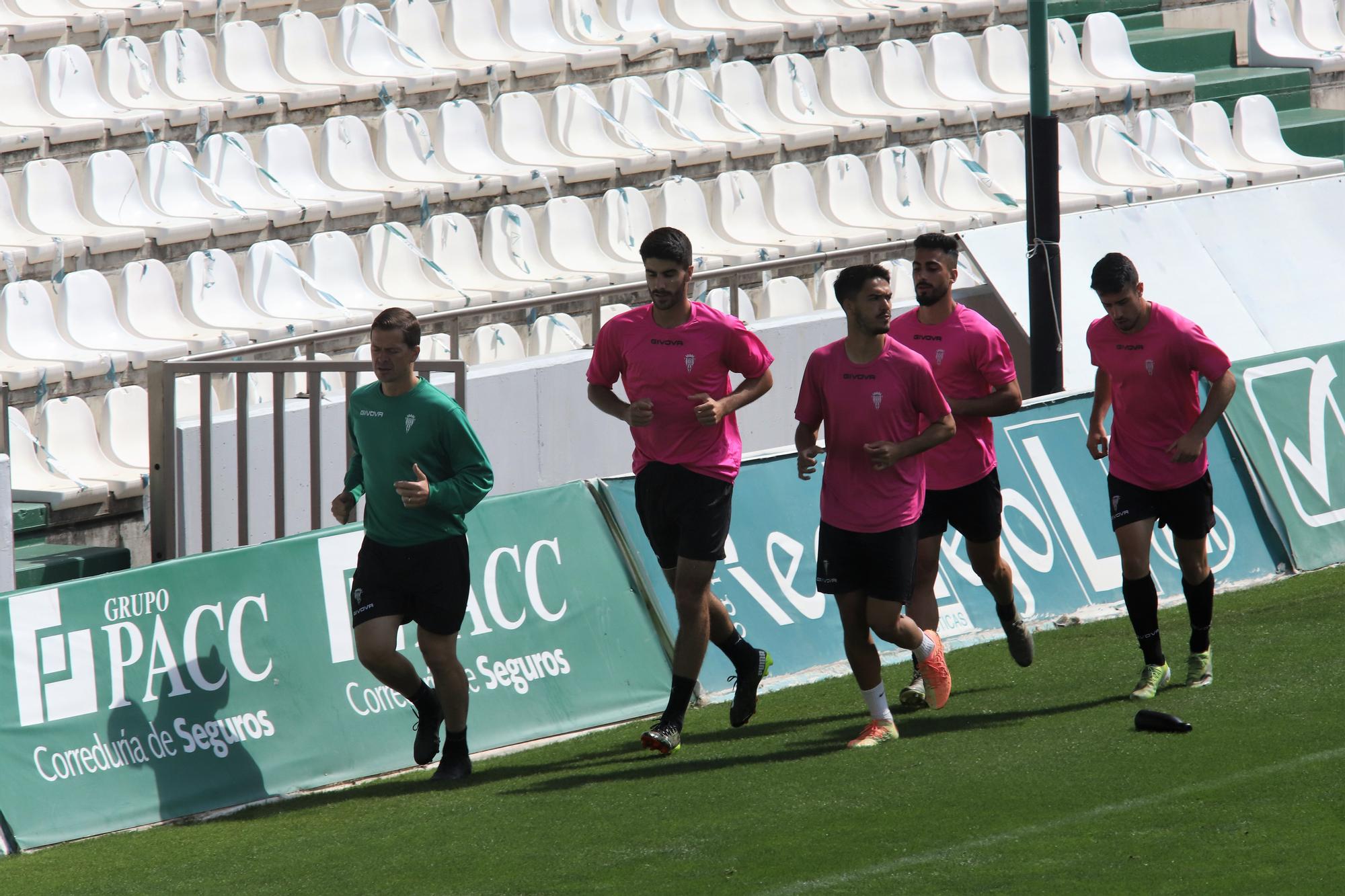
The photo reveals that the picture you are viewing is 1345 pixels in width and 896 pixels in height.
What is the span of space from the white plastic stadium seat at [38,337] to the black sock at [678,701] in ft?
16.4

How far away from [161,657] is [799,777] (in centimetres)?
268

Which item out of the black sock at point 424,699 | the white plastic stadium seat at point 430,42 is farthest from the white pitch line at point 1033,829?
the white plastic stadium seat at point 430,42

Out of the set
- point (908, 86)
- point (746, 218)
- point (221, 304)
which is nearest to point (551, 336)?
point (221, 304)

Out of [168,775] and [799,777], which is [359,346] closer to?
[168,775]

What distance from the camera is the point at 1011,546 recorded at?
10.3m

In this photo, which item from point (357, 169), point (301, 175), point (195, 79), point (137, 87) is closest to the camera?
point (137, 87)

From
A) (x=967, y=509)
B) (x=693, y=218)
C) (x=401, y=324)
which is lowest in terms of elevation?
(x=967, y=509)

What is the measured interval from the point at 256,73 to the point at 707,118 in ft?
12.8

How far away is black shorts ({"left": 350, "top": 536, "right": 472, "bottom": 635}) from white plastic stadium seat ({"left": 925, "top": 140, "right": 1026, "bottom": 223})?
9.64 metres

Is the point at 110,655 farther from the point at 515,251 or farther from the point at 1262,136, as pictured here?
the point at 1262,136

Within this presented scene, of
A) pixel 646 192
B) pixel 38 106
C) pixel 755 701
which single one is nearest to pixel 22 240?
pixel 38 106

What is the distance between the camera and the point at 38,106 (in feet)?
42.1

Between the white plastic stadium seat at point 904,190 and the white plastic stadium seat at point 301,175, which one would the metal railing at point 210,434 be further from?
the white plastic stadium seat at point 904,190

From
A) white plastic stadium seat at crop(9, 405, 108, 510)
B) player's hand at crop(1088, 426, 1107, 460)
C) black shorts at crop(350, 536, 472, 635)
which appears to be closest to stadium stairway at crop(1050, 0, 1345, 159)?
player's hand at crop(1088, 426, 1107, 460)
